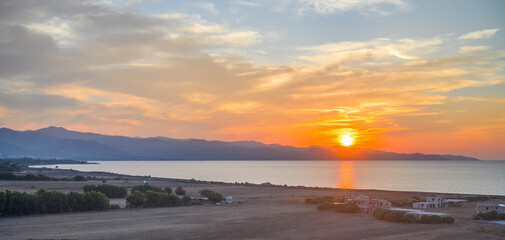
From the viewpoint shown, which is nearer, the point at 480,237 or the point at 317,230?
the point at 480,237

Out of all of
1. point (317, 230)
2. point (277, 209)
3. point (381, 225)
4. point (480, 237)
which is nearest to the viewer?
point (480, 237)

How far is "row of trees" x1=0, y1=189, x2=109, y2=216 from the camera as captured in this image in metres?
31.3

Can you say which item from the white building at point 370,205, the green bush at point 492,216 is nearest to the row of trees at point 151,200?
the white building at point 370,205

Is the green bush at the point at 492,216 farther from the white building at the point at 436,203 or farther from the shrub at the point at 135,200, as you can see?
the shrub at the point at 135,200

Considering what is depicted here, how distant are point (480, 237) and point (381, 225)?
5994 mm

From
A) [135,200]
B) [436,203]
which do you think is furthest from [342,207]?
[135,200]

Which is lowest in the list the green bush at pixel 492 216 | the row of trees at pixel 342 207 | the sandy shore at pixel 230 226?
the sandy shore at pixel 230 226

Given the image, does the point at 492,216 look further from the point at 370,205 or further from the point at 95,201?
the point at 95,201

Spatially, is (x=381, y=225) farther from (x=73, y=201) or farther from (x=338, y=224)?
(x=73, y=201)

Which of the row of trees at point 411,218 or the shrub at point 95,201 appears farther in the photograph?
the shrub at point 95,201

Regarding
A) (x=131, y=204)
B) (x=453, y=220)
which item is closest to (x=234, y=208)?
(x=131, y=204)

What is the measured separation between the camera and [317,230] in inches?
1035

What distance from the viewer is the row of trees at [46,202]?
31.3 meters

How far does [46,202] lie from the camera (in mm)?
33250
